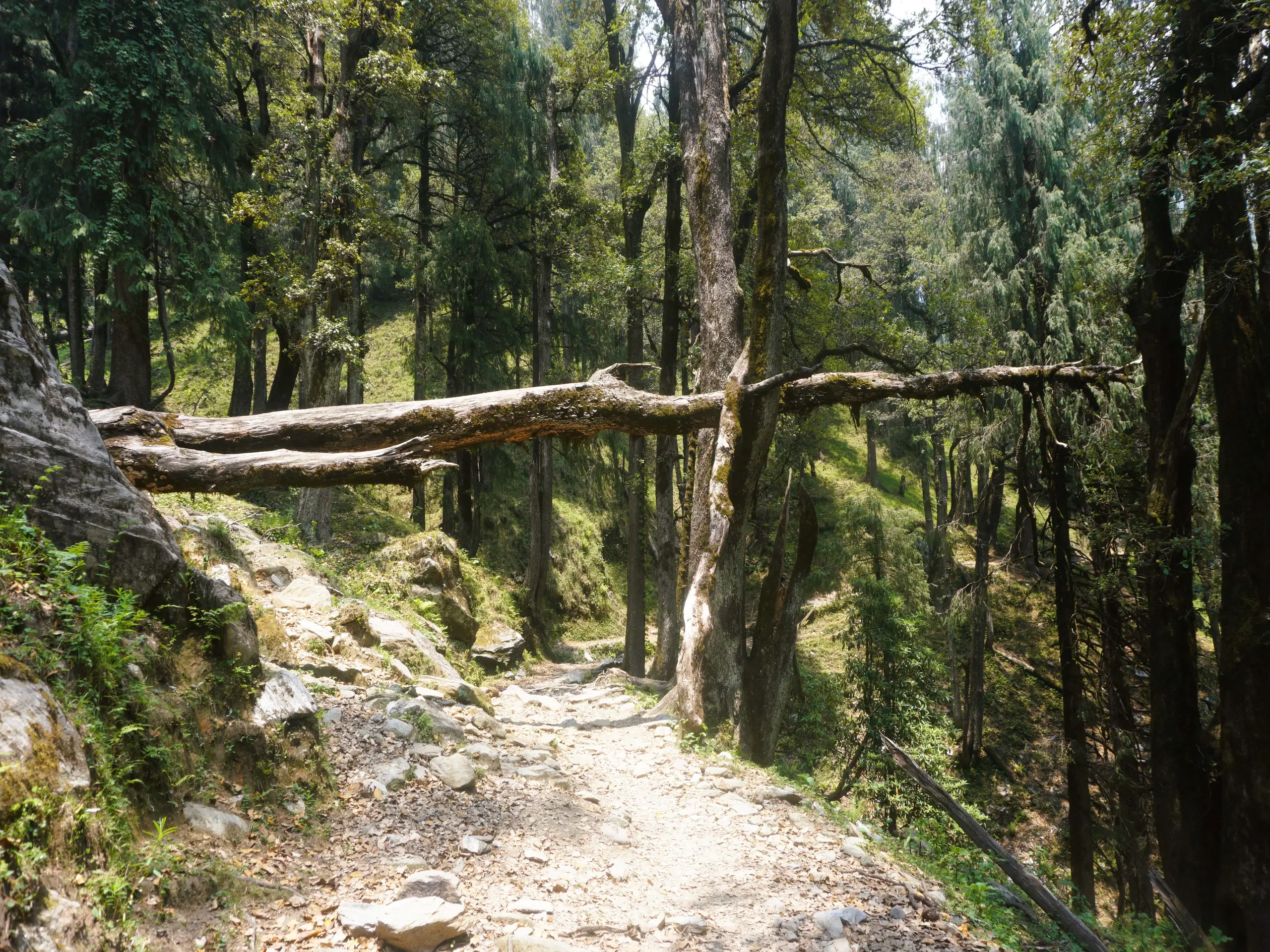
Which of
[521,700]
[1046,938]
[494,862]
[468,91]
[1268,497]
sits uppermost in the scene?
[468,91]

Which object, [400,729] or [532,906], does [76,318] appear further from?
[532,906]

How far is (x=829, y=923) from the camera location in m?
3.68

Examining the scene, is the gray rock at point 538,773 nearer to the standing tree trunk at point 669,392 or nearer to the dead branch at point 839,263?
the dead branch at point 839,263

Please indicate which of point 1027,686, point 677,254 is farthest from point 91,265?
point 1027,686

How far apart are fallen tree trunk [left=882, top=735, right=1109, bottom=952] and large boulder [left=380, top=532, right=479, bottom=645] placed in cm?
834

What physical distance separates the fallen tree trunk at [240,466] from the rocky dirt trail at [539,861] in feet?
5.74

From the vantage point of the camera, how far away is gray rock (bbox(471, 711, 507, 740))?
6434mm

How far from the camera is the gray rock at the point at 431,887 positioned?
133 inches

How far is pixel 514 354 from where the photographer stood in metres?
18.3

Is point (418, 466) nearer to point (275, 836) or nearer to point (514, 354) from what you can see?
point (275, 836)

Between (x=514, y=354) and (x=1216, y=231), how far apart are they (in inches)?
579

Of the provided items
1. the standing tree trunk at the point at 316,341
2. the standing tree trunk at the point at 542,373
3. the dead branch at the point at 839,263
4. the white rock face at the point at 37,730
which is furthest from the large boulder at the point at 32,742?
the standing tree trunk at the point at 542,373

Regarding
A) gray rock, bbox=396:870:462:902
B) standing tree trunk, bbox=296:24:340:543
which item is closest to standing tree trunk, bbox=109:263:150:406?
standing tree trunk, bbox=296:24:340:543

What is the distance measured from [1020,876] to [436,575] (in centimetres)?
931
